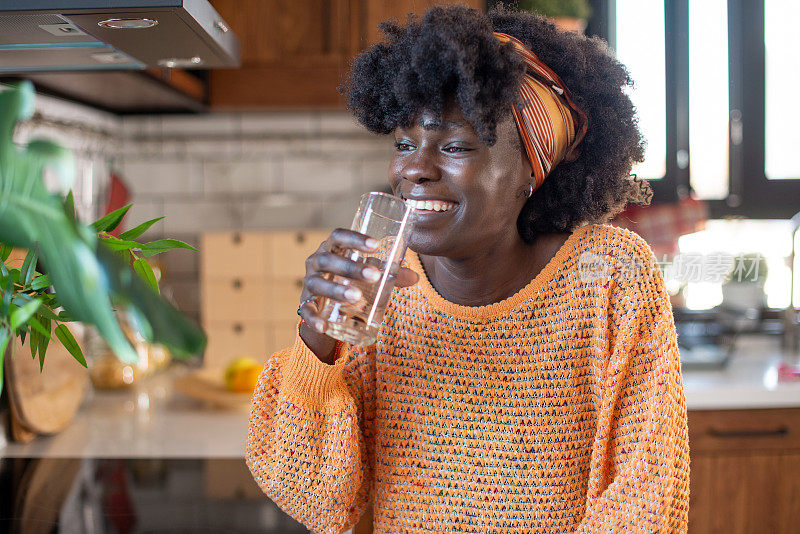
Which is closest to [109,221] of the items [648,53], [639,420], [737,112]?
[639,420]

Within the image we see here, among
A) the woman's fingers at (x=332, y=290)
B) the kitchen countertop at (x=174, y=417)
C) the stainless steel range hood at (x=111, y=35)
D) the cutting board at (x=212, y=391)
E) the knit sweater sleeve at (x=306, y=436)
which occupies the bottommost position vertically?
the kitchen countertop at (x=174, y=417)

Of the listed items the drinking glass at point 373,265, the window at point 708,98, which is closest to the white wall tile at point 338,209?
the window at point 708,98

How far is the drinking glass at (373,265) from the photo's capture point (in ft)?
2.37

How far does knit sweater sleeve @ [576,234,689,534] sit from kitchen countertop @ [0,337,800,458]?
751 mm

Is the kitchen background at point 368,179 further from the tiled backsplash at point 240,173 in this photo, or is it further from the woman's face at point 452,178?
the woman's face at point 452,178

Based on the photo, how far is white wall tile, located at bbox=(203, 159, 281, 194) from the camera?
2.28 m

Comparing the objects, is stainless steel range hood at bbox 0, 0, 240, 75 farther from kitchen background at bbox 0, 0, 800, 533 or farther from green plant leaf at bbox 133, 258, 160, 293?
kitchen background at bbox 0, 0, 800, 533

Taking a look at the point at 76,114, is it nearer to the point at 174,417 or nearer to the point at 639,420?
the point at 174,417

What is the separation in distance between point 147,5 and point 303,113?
1544 mm

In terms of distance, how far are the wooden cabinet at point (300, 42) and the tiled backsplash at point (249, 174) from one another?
0.30 m

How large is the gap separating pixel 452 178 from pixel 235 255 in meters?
1.35

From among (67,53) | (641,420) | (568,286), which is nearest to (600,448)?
(641,420)

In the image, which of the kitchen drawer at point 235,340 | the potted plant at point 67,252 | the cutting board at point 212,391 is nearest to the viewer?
the potted plant at point 67,252

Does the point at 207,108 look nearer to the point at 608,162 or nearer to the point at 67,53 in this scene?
the point at 67,53
